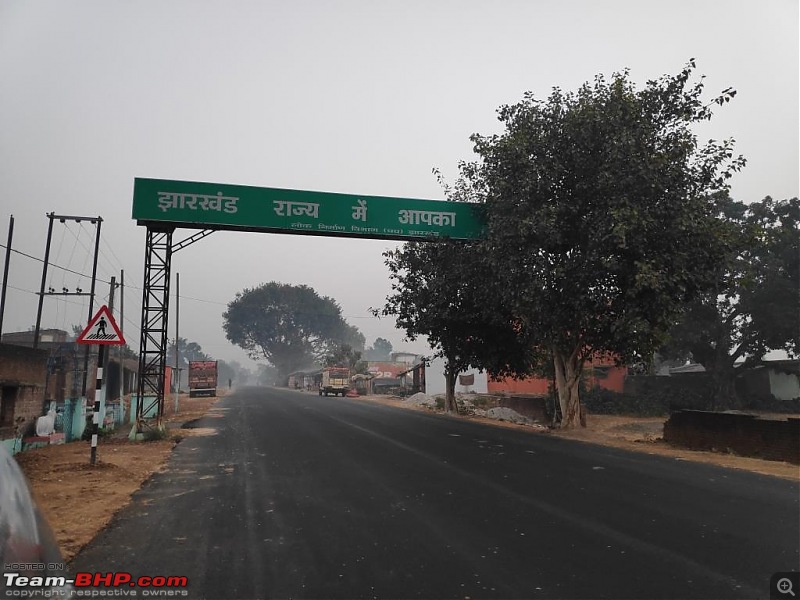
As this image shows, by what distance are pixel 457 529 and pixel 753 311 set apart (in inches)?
1296

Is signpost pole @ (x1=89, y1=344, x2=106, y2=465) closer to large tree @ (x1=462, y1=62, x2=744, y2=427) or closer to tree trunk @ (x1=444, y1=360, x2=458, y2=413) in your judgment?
large tree @ (x1=462, y1=62, x2=744, y2=427)

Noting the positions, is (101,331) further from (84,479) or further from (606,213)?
(606,213)

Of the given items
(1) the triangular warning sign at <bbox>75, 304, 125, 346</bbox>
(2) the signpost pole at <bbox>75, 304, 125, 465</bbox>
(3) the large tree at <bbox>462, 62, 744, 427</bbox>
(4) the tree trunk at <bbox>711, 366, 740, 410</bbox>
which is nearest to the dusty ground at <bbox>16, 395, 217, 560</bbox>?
(2) the signpost pole at <bbox>75, 304, 125, 465</bbox>

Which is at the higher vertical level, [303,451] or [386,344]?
[386,344]

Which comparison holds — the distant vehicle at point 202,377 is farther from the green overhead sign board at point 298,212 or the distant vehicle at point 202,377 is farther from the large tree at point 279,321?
Answer: the large tree at point 279,321

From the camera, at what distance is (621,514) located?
6426 millimetres

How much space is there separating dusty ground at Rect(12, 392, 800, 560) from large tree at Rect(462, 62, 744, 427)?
402cm

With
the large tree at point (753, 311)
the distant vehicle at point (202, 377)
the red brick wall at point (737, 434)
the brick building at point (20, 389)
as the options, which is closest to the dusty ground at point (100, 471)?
the red brick wall at point (737, 434)

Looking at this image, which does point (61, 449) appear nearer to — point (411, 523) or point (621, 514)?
point (411, 523)

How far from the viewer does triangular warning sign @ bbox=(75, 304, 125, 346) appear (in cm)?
1045

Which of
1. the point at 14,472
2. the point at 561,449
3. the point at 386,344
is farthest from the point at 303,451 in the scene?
the point at 386,344

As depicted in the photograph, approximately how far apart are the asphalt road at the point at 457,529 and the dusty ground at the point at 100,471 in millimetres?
355

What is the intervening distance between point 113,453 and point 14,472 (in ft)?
40.3

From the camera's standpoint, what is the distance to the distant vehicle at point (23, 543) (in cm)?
191
